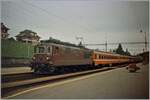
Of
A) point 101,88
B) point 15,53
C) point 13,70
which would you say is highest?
point 15,53

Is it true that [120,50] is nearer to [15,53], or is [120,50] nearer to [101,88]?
[101,88]

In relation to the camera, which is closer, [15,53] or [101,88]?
[101,88]

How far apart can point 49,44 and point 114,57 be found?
2.57ft

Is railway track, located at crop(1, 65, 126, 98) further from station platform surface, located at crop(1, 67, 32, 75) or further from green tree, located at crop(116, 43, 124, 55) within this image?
green tree, located at crop(116, 43, 124, 55)

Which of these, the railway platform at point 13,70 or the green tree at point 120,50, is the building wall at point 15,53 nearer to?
the railway platform at point 13,70

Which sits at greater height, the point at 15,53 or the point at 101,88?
the point at 15,53

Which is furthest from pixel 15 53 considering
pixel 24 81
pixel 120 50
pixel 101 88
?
pixel 120 50

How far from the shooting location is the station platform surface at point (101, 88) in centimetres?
306

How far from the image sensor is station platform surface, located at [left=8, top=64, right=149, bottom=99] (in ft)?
10.0

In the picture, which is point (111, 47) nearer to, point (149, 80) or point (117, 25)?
point (117, 25)


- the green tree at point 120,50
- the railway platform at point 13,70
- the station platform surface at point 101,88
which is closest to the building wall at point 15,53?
the railway platform at point 13,70

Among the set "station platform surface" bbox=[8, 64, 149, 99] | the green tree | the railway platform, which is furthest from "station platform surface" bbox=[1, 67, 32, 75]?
the green tree

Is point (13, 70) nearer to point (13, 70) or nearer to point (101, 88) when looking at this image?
point (13, 70)

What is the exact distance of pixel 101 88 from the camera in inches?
123
